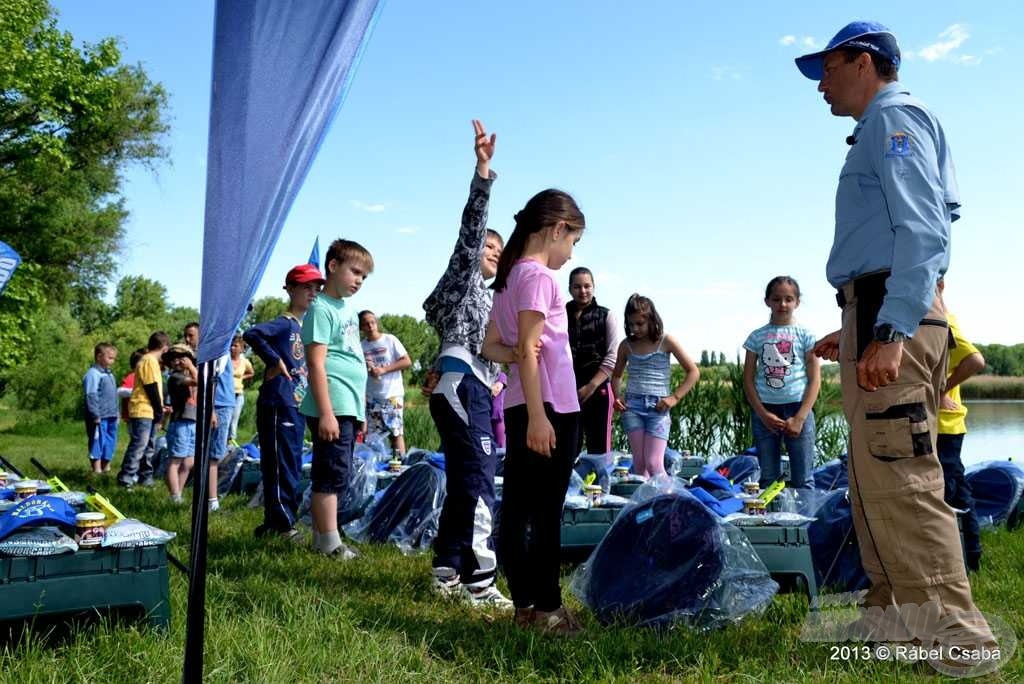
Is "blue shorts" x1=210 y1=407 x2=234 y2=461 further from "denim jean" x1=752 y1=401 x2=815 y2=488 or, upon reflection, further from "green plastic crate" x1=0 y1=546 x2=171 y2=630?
"denim jean" x1=752 y1=401 x2=815 y2=488

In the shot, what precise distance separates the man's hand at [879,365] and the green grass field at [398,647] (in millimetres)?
817

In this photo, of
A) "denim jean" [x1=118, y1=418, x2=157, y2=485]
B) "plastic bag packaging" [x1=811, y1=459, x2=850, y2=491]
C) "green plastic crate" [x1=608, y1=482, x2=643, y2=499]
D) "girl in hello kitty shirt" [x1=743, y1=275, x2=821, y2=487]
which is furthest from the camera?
"denim jean" [x1=118, y1=418, x2=157, y2=485]

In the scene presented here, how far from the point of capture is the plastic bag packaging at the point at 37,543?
232 cm

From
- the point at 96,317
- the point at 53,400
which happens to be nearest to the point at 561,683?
the point at 53,400

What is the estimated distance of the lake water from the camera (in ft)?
48.2

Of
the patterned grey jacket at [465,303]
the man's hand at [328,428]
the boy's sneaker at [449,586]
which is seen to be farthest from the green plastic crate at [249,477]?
the patterned grey jacket at [465,303]

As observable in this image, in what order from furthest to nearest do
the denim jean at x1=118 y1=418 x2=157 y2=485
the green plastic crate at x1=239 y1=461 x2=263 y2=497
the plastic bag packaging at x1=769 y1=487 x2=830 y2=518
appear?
the denim jean at x1=118 y1=418 x2=157 y2=485 → the green plastic crate at x1=239 y1=461 x2=263 y2=497 → the plastic bag packaging at x1=769 y1=487 x2=830 y2=518

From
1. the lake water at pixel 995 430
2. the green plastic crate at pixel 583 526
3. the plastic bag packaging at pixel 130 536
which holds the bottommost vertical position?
the lake water at pixel 995 430

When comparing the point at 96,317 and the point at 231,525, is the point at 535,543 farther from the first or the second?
the point at 96,317

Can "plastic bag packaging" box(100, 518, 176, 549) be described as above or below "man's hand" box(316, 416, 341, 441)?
below

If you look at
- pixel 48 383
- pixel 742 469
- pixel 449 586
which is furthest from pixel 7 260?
pixel 48 383

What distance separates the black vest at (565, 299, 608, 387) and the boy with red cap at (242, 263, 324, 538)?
1.84 metres

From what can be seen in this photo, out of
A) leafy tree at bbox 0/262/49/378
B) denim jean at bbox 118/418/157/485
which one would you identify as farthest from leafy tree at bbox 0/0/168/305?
denim jean at bbox 118/418/157/485

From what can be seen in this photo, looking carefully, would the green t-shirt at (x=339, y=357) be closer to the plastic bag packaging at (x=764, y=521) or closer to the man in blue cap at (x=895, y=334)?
the plastic bag packaging at (x=764, y=521)
